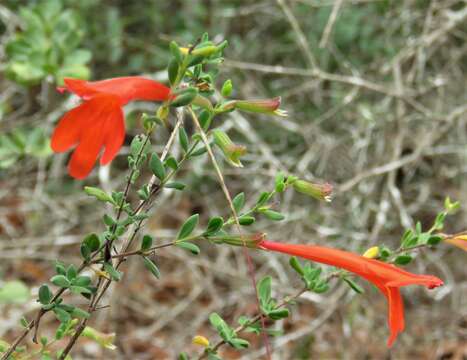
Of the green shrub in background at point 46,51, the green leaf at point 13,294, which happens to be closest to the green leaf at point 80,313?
the green leaf at point 13,294

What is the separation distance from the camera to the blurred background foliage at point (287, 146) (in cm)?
273

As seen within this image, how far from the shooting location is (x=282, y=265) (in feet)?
10.5

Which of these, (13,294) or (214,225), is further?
(13,294)

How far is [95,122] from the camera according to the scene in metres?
0.97

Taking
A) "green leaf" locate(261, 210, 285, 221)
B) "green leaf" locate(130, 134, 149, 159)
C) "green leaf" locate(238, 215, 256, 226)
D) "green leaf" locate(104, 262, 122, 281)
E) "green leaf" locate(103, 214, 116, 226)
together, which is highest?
"green leaf" locate(130, 134, 149, 159)

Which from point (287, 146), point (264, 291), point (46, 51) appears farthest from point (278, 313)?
point (287, 146)

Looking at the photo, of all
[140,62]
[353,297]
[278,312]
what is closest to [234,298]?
[353,297]

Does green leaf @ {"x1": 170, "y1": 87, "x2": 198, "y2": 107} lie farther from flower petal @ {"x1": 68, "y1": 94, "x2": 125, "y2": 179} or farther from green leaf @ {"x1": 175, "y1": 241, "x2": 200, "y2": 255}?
green leaf @ {"x1": 175, "y1": 241, "x2": 200, "y2": 255}

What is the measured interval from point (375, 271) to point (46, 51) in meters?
1.67

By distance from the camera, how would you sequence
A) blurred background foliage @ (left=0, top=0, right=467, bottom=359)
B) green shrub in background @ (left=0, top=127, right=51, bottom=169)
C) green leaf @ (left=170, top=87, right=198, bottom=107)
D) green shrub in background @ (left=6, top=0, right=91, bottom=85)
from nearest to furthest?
1. green leaf @ (left=170, top=87, right=198, bottom=107)
2. green shrub in background @ (left=0, top=127, right=51, bottom=169)
3. green shrub in background @ (left=6, top=0, right=91, bottom=85)
4. blurred background foliage @ (left=0, top=0, right=467, bottom=359)

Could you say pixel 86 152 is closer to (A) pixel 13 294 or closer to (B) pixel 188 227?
(B) pixel 188 227

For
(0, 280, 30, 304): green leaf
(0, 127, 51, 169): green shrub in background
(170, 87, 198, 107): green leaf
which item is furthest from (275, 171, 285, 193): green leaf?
(0, 127, 51, 169): green shrub in background

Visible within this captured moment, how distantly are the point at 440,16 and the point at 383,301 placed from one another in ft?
3.68

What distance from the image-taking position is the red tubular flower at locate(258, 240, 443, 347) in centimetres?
107
